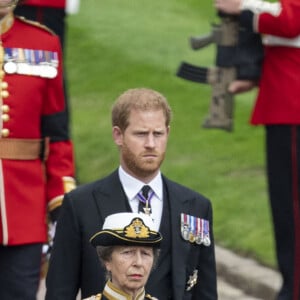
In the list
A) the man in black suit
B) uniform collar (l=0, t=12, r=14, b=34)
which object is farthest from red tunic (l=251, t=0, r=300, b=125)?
the man in black suit

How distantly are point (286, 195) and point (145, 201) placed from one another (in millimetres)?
→ 2064

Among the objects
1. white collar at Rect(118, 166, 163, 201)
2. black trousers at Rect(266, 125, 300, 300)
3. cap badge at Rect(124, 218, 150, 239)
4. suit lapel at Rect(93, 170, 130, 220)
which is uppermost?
cap badge at Rect(124, 218, 150, 239)

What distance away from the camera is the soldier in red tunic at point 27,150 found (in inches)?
252

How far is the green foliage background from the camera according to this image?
9742 mm

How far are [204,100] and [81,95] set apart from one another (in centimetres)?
121

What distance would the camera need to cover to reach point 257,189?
33.2 feet

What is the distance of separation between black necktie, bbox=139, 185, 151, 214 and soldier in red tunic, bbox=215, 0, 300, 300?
6.55 ft

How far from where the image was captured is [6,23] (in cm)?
638

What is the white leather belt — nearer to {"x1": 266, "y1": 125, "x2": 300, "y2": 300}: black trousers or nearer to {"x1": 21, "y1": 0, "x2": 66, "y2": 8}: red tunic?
{"x1": 266, "y1": 125, "x2": 300, "y2": 300}: black trousers

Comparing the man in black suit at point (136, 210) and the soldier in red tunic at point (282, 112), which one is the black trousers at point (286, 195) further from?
the man in black suit at point (136, 210)

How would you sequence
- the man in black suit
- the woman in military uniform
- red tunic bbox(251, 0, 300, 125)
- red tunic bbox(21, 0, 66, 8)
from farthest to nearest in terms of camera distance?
1. red tunic bbox(21, 0, 66, 8)
2. red tunic bbox(251, 0, 300, 125)
3. the man in black suit
4. the woman in military uniform

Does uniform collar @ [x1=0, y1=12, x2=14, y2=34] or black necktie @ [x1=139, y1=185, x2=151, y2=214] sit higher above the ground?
uniform collar @ [x1=0, y1=12, x2=14, y2=34]

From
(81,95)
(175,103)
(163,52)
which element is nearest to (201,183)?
(175,103)

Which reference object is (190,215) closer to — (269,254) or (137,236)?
(137,236)
